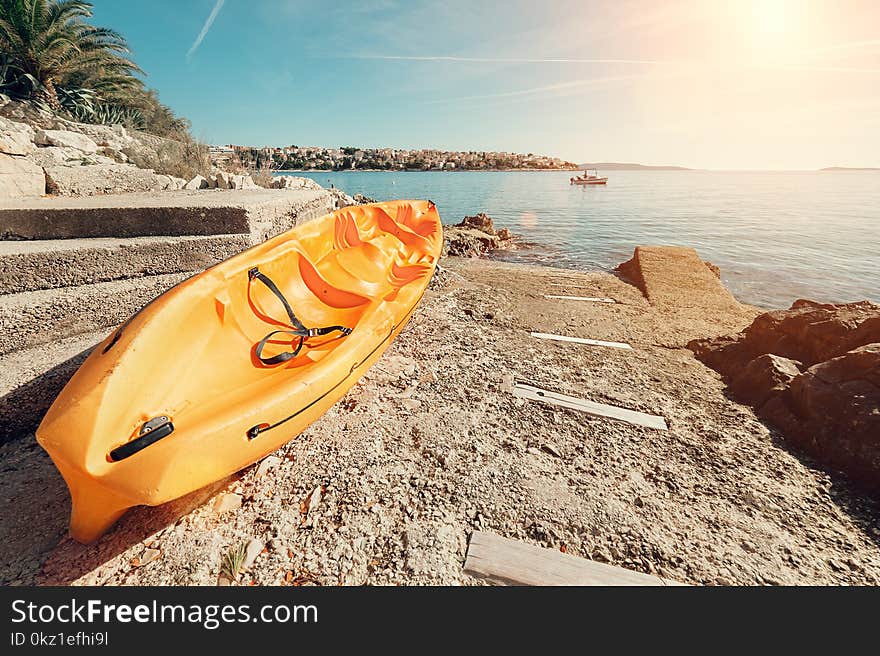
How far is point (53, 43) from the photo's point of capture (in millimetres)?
12828

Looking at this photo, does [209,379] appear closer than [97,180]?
Yes

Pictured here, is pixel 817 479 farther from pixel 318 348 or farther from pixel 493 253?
pixel 493 253

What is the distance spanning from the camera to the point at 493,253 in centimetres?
1273

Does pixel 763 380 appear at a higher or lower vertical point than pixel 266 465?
higher

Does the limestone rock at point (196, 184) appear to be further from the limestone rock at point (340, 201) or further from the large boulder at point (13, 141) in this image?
the limestone rock at point (340, 201)

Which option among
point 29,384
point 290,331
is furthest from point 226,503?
point 29,384

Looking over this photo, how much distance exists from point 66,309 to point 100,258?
0.63 meters

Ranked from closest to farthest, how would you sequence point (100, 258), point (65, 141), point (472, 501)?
point (472, 501), point (100, 258), point (65, 141)

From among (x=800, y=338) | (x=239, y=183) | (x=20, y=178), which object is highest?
(x=239, y=183)

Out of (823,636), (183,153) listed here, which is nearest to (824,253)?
(823,636)

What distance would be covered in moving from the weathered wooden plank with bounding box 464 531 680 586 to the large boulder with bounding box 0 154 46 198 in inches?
272

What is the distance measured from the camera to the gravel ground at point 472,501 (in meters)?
1.82

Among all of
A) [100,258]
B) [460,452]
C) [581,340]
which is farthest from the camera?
[581,340]

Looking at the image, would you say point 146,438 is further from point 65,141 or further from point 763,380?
point 65,141
